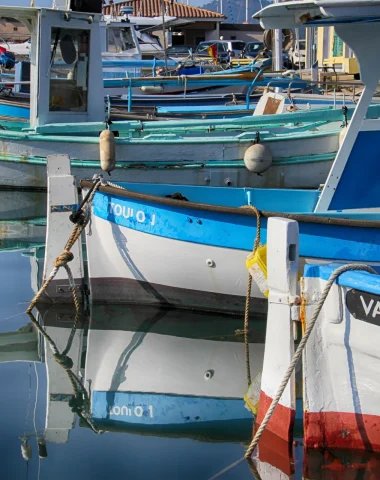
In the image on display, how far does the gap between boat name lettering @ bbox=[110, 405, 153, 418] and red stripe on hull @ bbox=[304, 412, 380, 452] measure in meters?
1.32

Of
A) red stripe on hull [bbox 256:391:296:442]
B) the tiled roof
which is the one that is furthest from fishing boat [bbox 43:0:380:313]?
the tiled roof

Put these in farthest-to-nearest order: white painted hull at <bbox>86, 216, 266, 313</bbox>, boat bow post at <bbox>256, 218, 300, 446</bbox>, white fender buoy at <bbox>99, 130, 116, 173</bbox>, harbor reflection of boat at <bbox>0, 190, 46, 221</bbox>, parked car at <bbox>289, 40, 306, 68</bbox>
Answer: parked car at <bbox>289, 40, 306, 68</bbox> → harbor reflection of boat at <bbox>0, 190, 46, 221</bbox> → white fender buoy at <bbox>99, 130, 116, 173</bbox> → white painted hull at <bbox>86, 216, 266, 313</bbox> → boat bow post at <bbox>256, 218, 300, 446</bbox>

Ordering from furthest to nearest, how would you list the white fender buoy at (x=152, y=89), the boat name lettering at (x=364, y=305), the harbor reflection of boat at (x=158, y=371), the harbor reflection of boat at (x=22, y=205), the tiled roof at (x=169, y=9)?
the tiled roof at (x=169, y=9)
the white fender buoy at (x=152, y=89)
the harbor reflection of boat at (x=22, y=205)
the harbor reflection of boat at (x=158, y=371)
the boat name lettering at (x=364, y=305)

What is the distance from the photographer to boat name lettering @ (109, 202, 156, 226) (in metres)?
7.81

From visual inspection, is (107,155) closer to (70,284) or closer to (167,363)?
(70,284)

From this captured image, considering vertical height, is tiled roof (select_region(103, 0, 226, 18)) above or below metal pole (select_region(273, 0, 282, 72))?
above

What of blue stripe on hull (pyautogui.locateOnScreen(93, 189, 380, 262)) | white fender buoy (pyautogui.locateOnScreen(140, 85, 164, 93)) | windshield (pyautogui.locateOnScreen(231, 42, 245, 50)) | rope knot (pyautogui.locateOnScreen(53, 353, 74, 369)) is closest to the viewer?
blue stripe on hull (pyautogui.locateOnScreen(93, 189, 380, 262))

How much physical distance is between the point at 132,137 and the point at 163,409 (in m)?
7.16

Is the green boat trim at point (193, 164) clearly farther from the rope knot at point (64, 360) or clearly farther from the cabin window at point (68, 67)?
the rope knot at point (64, 360)

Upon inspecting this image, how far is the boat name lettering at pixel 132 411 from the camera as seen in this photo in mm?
6098

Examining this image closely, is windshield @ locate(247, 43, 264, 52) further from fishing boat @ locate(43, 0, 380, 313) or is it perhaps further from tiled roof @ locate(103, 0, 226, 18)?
fishing boat @ locate(43, 0, 380, 313)

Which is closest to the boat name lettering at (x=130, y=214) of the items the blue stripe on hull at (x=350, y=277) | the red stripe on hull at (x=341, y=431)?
the blue stripe on hull at (x=350, y=277)

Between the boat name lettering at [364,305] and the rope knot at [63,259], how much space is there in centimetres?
359

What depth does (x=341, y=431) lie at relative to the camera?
17.0 feet
